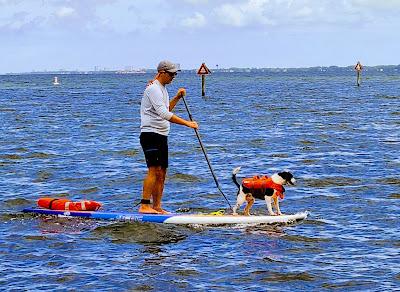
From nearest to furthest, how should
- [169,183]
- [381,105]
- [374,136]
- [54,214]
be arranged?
[54,214] < [169,183] < [374,136] < [381,105]

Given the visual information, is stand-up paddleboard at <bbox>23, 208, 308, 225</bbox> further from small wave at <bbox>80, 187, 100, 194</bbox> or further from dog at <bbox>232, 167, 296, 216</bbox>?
small wave at <bbox>80, 187, 100, 194</bbox>

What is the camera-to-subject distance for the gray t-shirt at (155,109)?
1194cm

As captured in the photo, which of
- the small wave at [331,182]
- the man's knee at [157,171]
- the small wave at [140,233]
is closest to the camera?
the small wave at [140,233]

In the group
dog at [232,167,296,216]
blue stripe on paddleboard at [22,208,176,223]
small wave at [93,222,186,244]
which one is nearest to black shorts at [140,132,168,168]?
blue stripe on paddleboard at [22,208,176,223]

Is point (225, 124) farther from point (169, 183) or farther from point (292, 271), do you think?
point (292, 271)

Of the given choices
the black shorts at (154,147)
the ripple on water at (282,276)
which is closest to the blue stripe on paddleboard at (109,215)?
the black shorts at (154,147)

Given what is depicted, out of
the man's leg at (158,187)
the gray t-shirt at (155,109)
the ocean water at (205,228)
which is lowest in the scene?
the ocean water at (205,228)

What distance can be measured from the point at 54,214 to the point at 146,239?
231 cm

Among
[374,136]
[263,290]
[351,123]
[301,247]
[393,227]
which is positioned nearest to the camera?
[263,290]

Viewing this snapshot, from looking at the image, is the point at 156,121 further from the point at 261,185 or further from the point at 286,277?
the point at 286,277

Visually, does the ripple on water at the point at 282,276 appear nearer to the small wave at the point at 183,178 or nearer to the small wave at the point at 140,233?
the small wave at the point at 140,233

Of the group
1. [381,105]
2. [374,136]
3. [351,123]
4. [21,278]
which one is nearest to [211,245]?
[21,278]

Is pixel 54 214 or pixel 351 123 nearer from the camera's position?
pixel 54 214

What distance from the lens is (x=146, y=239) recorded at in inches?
450
